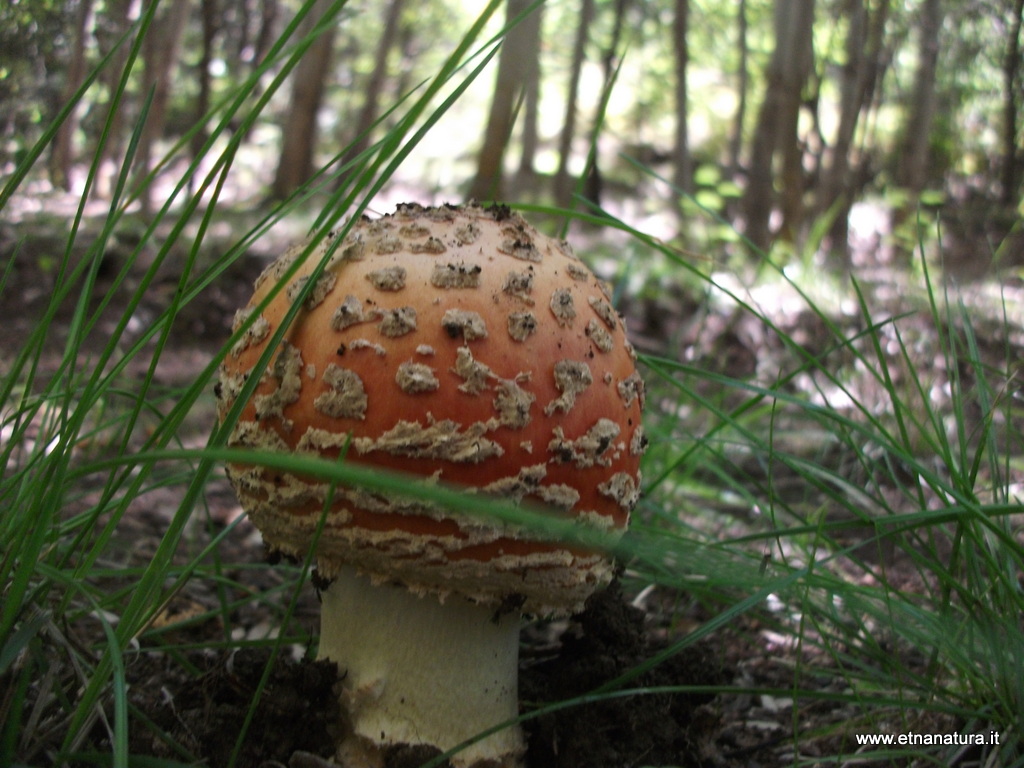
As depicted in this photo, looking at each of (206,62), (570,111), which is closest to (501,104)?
(570,111)

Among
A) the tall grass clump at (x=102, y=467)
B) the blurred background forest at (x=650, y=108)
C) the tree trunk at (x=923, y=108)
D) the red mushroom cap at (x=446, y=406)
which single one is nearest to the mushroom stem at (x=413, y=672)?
the red mushroom cap at (x=446, y=406)

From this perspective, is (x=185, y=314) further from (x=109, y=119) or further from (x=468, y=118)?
(x=468, y=118)

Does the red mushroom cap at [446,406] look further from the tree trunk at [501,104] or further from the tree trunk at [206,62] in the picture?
the tree trunk at [206,62]

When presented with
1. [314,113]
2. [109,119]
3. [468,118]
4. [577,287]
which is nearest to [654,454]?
[577,287]

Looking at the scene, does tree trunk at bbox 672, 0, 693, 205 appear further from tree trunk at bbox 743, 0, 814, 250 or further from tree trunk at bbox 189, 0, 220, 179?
tree trunk at bbox 189, 0, 220, 179

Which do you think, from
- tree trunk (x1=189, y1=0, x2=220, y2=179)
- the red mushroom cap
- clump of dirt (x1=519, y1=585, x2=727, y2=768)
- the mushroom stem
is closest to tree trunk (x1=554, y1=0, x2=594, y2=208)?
tree trunk (x1=189, y1=0, x2=220, y2=179)

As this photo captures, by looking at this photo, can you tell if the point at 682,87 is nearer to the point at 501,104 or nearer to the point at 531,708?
the point at 501,104
